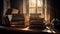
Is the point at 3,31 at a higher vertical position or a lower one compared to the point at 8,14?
lower

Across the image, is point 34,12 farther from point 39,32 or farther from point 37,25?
point 39,32

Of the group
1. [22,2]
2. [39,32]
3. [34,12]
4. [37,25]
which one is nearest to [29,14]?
[34,12]

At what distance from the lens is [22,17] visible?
3.72 meters

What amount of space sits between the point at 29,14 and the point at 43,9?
1.41ft

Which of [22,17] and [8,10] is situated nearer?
[22,17]

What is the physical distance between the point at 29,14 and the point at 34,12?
0.16 m

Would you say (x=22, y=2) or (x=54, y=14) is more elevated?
(x=22, y=2)

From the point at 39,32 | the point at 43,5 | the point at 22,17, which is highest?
the point at 43,5

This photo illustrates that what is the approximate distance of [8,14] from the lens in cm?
401

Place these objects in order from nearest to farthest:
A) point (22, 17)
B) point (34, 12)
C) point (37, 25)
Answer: point (37, 25) → point (22, 17) → point (34, 12)

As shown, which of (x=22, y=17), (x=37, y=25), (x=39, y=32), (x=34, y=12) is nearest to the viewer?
(x=39, y=32)

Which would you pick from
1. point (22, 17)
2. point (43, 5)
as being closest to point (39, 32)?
point (22, 17)

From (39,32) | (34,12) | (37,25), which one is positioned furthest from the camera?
(34,12)

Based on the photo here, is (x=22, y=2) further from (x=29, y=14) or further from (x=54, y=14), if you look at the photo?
(x=54, y=14)
